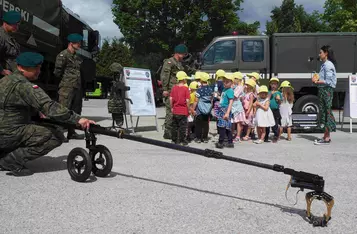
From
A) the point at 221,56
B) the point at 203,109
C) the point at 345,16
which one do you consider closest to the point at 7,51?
the point at 203,109

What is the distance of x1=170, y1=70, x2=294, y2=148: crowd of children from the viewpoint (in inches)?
306

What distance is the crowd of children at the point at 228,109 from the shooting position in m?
7.78

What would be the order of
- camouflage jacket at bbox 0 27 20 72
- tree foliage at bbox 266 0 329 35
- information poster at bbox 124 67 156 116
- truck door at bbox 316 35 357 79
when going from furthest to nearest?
1. tree foliage at bbox 266 0 329 35
2. truck door at bbox 316 35 357 79
3. information poster at bbox 124 67 156 116
4. camouflage jacket at bbox 0 27 20 72

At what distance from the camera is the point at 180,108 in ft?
25.6

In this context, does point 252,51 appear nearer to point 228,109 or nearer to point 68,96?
point 228,109

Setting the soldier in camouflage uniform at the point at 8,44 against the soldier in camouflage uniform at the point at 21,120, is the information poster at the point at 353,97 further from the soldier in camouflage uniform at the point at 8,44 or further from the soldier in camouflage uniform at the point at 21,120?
the soldier in camouflage uniform at the point at 8,44

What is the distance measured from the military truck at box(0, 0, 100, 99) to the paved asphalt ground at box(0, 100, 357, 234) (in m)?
2.89

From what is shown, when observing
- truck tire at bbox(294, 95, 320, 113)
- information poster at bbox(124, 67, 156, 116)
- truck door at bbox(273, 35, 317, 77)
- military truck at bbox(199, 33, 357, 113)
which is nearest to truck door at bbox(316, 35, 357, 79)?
military truck at bbox(199, 33, 357, 113)

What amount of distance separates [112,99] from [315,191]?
272 inches

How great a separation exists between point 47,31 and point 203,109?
4.01 metres

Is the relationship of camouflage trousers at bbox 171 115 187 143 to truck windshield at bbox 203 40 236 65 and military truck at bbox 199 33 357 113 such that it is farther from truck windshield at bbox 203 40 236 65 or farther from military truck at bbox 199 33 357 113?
truck windshield at bbox 203 40 236 65

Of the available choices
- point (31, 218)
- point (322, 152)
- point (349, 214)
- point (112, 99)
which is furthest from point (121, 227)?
point (112, 99)

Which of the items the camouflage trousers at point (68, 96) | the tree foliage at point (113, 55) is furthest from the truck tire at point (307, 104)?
the tree foliage at point (113, 55)

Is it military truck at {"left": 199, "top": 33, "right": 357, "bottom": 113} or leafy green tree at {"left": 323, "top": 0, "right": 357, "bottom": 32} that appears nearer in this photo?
military truck at {"left": 199, "top": 33, "right": 357, "bottom": 113}
